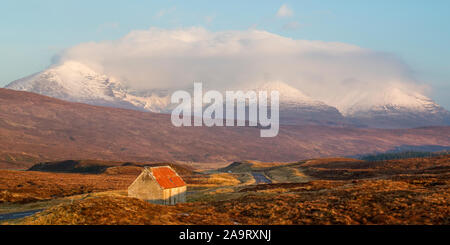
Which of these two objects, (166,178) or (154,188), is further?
(166,178)

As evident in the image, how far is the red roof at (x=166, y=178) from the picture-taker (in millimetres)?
55806

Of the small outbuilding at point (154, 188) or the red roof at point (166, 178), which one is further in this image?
the red roof at point (166, 178)

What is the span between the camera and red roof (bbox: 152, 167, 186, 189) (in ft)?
183

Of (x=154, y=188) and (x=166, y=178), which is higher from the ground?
(x=166, y=178)

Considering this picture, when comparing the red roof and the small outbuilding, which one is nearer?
the small outbuilding

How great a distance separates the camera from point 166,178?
58.2m
